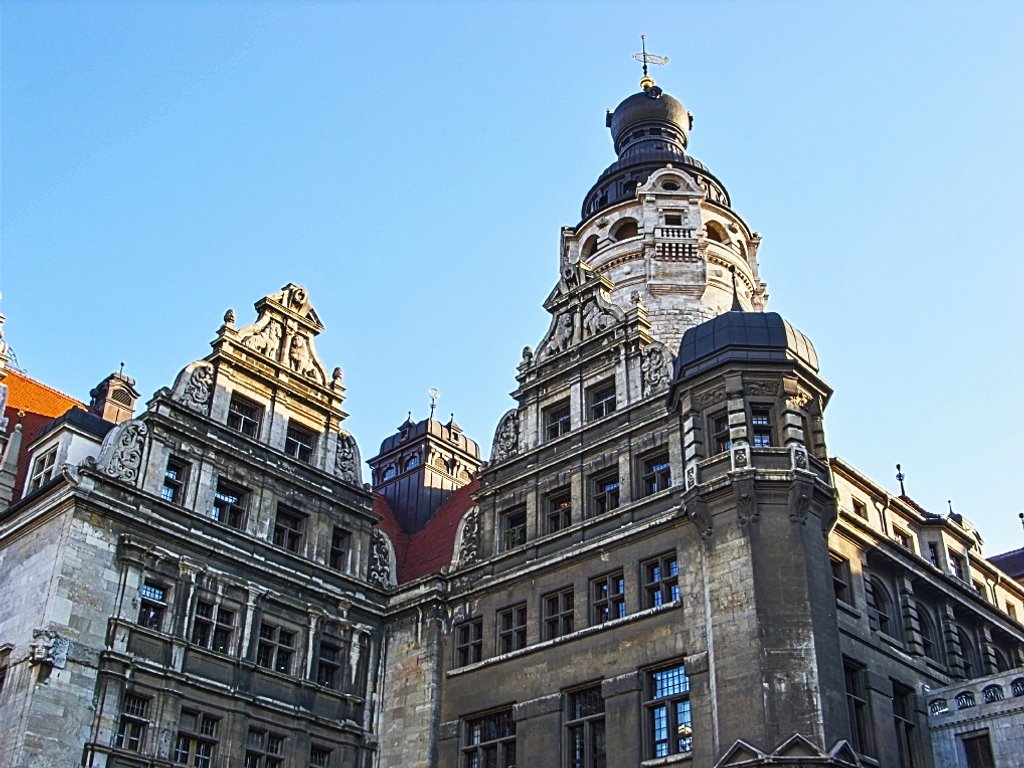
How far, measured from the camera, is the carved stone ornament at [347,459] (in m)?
40.3

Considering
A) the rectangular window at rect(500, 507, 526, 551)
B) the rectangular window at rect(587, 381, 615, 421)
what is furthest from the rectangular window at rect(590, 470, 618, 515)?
the rectangular window at rect(500, 507, 526, 551)

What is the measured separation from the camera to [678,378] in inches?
1307

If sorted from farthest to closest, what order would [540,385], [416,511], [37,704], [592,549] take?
[416,511] < [540,385] < [592,549] < [37,704]

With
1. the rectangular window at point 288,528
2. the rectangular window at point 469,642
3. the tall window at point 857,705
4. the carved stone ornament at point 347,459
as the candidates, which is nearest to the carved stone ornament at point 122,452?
the rectangular window at point 288,528

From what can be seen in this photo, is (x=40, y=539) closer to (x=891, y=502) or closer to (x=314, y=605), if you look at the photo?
(x=314, y=605)

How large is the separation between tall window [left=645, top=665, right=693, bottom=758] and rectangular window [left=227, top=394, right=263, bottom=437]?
1546 cm

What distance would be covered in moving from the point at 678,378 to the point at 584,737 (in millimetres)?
9776

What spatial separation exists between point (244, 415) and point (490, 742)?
42.3 ft

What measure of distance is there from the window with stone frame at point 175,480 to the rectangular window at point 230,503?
1.04m

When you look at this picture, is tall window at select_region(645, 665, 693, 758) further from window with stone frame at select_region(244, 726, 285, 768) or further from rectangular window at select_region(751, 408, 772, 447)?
window with stone frame at select_region(244, 726, 285, 768)

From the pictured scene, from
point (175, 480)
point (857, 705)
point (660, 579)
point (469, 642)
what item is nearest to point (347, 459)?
point (175, 480)

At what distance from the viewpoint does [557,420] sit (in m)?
38.2

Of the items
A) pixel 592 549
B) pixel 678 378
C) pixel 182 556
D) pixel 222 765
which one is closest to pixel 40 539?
pixel 182 556

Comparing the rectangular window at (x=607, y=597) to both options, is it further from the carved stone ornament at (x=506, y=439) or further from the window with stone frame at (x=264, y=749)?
the window with stone frame at (x=264, y=749)
